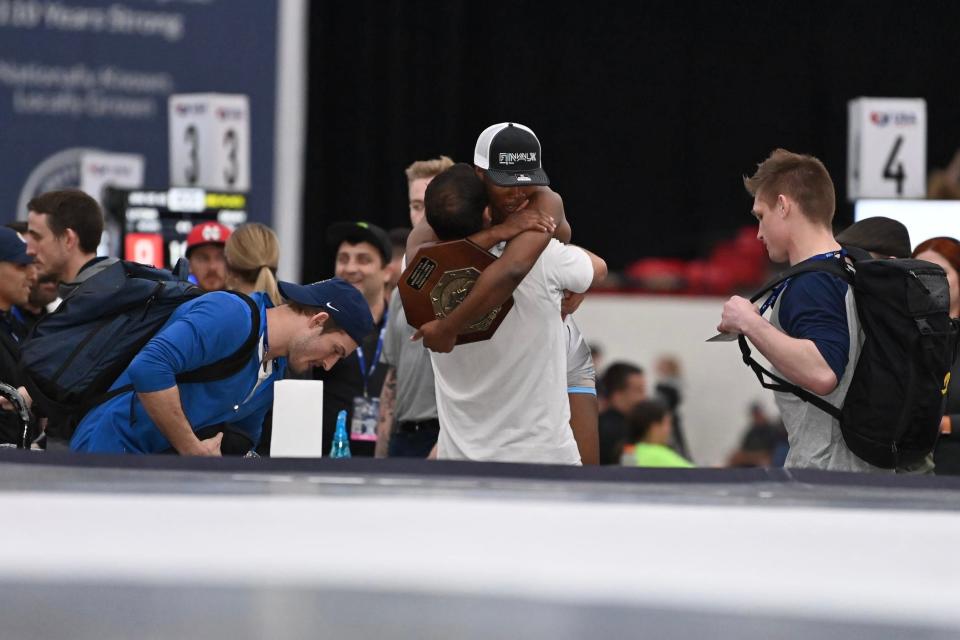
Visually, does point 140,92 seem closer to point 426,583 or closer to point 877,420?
point 877,420

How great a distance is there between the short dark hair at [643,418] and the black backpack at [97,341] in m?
3.06

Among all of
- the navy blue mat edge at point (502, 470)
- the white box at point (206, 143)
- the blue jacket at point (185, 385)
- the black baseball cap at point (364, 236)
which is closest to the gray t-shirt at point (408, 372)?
the black baseball cap at point (364, 236)

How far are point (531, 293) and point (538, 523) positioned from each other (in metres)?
1.96

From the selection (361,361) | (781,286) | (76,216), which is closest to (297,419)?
(781,286)

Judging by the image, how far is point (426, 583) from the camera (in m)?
0.82

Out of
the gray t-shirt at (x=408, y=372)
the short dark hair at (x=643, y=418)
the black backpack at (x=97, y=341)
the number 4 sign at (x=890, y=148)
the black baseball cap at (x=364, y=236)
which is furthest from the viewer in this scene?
the number 4 sign at (x=890, y=148)

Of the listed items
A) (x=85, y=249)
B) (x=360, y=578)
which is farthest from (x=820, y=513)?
(x=85, y=249)

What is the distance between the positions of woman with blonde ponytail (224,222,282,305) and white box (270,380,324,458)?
1.08 meters

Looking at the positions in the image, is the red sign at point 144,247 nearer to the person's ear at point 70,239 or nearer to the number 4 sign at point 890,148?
the number 4 sign at point 890,148

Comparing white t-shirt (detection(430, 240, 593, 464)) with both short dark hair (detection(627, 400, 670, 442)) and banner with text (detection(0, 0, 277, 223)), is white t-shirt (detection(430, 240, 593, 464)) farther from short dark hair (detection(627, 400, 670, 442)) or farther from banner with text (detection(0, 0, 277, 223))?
banner with text (detection(0, 0, 277, 223))

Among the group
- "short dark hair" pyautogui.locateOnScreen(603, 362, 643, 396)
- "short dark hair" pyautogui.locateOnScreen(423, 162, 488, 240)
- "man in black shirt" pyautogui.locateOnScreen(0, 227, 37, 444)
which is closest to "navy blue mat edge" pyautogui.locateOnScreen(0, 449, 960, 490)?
"short dark hair" pyautogui.locateOnScreen(423, 162, 488, 240)

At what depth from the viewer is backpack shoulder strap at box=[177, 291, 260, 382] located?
284cm

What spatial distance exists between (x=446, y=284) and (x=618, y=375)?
11.2ft

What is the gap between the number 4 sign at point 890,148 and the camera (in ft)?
23.3
